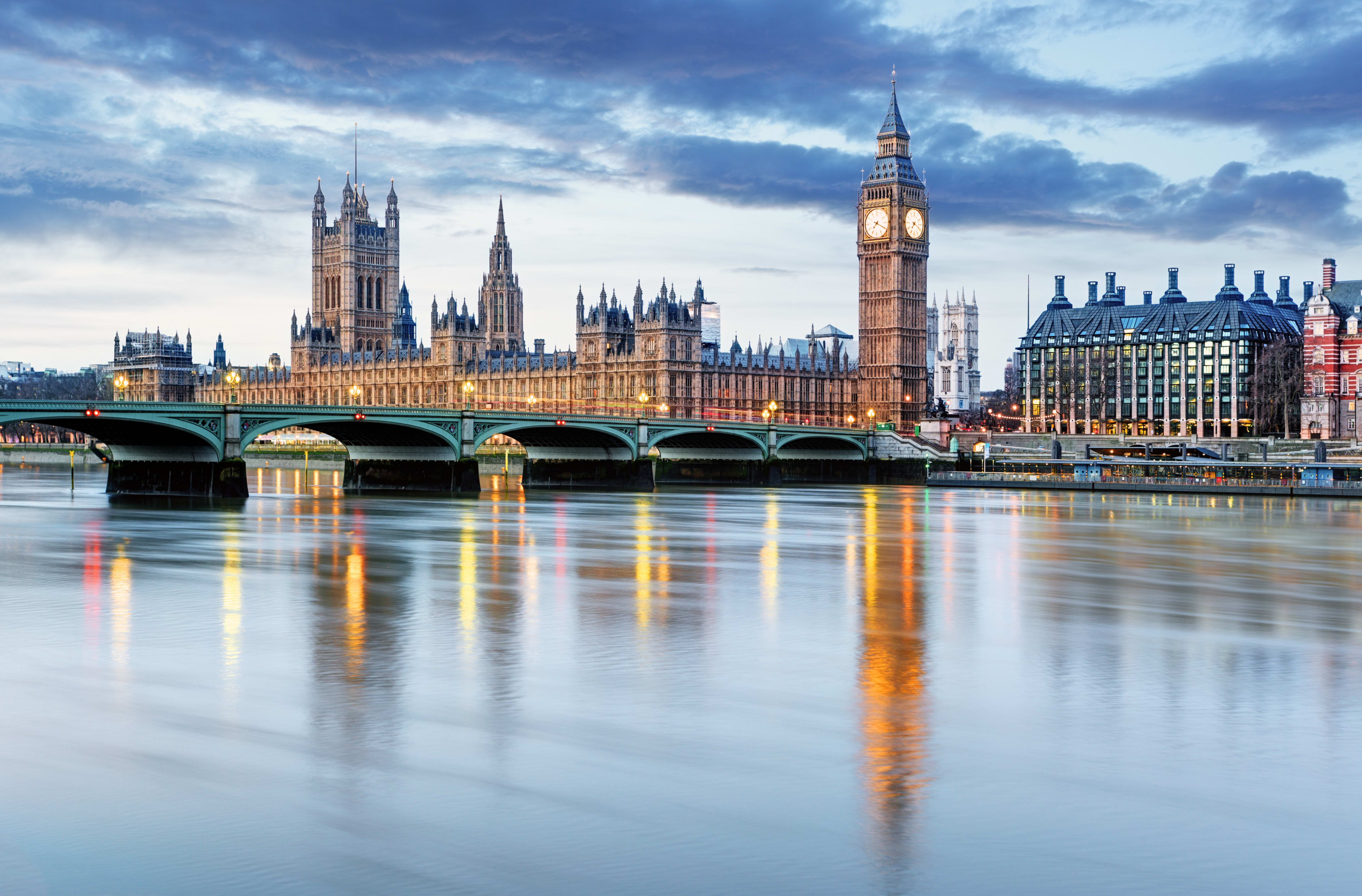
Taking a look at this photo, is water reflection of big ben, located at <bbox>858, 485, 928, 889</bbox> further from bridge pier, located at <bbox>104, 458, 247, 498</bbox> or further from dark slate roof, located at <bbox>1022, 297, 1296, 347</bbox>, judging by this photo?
dark slate roof, located at <bbox>1022, 297, 1296, 347</bbox>

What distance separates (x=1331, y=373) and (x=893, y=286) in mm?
39563

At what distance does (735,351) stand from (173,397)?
90.3m

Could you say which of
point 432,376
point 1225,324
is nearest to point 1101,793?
point 1225,324

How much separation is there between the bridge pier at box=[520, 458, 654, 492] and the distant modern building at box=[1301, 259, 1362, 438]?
49.9m

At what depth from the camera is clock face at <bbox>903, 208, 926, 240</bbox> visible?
129 metres

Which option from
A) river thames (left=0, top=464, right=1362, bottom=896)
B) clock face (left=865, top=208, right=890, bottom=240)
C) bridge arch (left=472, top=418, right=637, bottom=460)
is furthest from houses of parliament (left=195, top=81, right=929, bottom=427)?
river thames (left=0, top=464, right=1362, bottom=896)

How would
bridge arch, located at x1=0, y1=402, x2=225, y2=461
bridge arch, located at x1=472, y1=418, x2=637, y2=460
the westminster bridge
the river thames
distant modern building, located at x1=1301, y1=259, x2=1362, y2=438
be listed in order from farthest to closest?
1. distant modern building, located at x1=1301, y1=259, x2=1362, y2=438
2. bridge arch, located at x1=472, y1=418, x2=637, y2=460
3. the westminster bridge
4. bridge arch, located at x1=0, y1=402, x2=225, y2=461
5. the river thames

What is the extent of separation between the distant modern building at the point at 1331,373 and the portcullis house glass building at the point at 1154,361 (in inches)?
898

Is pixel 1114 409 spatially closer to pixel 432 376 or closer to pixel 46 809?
pixel 432 376

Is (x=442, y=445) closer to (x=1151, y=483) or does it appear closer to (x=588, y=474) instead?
(x=588, y=474)

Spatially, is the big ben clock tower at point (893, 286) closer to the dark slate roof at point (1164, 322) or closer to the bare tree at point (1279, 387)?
the dark slate roof at point (1164, 322)

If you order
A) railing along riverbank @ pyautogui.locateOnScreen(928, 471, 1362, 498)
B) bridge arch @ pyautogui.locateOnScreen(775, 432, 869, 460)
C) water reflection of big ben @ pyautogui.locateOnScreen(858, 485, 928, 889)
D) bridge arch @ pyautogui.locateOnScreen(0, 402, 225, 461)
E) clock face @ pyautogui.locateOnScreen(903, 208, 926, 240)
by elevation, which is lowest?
water reflection of big ben @ pyautogui.locateOnScreen(858, 485, 928, 889)

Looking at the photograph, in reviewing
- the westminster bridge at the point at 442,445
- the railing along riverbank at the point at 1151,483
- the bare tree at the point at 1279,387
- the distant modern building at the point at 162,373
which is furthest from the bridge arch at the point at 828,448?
the distant modern building at the point at 162,373

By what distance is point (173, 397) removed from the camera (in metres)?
183
